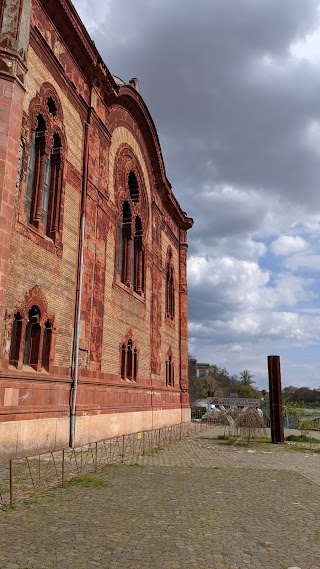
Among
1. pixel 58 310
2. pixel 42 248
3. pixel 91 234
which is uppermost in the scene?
pixel 91 234

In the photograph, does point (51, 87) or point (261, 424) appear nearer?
point (51, 87)

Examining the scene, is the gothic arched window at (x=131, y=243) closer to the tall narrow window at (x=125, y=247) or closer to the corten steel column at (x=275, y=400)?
the tall narrow window at (x=125, y=247)

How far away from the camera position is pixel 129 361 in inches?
831

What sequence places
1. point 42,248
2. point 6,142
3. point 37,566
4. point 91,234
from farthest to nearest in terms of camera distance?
1. point 91,234
2. point 42,248
3. point 6,142
4. point 37,566

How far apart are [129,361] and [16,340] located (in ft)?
31.0

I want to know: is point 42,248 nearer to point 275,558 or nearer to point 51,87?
point 51,87

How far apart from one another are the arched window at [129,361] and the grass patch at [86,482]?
419 inches

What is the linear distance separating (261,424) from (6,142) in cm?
1503

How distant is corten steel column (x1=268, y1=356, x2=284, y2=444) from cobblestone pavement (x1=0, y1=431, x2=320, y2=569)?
10.5m

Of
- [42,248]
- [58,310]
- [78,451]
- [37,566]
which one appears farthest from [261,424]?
[37,566]

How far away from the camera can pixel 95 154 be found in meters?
17.8

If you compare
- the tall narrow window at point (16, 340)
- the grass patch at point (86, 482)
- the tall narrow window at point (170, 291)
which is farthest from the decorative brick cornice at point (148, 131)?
the grass patch at point (86, 482)

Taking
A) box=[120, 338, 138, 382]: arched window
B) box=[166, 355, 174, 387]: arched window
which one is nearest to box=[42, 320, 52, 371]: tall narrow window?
box=[120, 338, 138, 382]: arched window

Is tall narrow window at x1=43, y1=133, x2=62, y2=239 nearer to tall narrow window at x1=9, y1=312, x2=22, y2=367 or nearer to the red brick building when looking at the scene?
the red brick building
